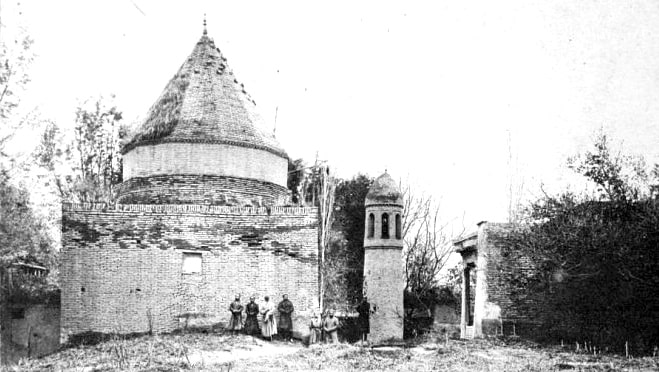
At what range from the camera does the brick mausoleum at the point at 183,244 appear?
1981 centimetres

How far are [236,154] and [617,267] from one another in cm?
1046


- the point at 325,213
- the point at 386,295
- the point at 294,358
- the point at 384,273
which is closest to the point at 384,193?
the point at 384,273

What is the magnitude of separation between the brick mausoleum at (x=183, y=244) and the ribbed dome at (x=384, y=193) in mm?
4240

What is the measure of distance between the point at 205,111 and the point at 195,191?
2.48 meters

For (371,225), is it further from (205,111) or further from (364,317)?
(205,111)

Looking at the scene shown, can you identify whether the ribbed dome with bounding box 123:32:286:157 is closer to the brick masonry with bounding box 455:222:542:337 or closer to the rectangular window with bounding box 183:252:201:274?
the rectangular window with bounding box 183:252:201:274

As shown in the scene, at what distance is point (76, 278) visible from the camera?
19812mm

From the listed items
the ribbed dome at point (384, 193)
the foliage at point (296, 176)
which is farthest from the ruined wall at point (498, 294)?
the foliage at point (296, 176)

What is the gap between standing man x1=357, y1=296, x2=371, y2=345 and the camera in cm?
2453

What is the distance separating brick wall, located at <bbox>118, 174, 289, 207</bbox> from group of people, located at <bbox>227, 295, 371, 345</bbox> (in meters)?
3.47

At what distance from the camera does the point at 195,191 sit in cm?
2239

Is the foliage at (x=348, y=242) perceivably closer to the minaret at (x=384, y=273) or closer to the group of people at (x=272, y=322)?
the minaret at (x=384, y=273)

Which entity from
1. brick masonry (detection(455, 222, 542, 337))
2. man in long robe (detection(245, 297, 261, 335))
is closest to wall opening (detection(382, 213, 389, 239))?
brick masonry (detection(455, 222, 542, 337))

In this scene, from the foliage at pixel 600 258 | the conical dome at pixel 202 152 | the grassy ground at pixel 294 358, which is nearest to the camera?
the grassy ground at pixel 294 358
